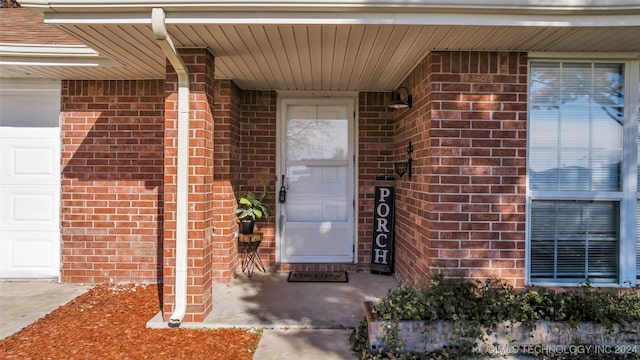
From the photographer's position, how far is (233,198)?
15.5ft

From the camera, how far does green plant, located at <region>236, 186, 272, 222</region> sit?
4.71 meters

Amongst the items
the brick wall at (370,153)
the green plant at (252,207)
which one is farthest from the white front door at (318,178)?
the green plant at (252,207)

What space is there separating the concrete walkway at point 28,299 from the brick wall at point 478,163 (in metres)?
3.73

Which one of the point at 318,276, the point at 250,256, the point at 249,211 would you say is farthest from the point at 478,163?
the point at 250,256

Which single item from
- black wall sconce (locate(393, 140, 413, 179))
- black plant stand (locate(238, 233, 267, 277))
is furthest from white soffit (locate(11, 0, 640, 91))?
black plant stand (locate(238, 233, 267, 277))

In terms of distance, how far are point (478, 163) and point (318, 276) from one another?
95.9 inches

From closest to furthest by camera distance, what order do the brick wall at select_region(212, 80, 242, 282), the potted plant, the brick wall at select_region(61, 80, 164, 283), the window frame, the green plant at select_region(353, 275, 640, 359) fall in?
the green plant at select_region(353, 275, 640, 359) → the window frame → the brick wall at select_region(212, 80, 242, 282) → the brick wall at select_region(61, 80, 164, 283) → the potted plant

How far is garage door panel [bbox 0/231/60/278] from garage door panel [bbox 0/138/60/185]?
0.67 meters

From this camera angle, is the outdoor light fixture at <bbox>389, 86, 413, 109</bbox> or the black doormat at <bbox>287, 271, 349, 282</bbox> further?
the black doormat at <bbox>287, 271, 349, 282</bbox>

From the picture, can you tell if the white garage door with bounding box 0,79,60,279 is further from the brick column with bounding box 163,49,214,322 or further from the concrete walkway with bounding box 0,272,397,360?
the brick column with bounding box 163,49,214,322

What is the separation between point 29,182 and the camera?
466cm

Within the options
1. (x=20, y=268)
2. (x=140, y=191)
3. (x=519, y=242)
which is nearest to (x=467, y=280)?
(x=519, y=242)

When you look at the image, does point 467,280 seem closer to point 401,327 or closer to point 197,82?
point 401,327

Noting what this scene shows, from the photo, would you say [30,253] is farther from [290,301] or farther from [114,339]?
[290,301]
